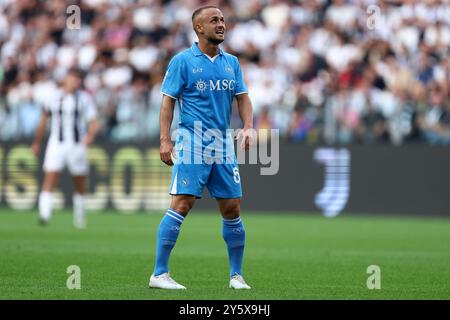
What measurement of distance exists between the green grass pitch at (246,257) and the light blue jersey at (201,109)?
996mm

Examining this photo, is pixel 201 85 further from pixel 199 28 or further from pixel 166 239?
pixel 166 239

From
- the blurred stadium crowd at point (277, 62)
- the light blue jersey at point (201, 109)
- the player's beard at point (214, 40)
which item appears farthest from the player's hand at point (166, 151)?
the blurred stadium crowd at point (277, 62)

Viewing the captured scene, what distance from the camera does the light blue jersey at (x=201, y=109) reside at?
1034 cm

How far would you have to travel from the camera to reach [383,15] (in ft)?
82.6

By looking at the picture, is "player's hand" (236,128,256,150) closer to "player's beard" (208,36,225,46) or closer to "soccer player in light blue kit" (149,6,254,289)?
"soccer player in light blue kit" (149,6,254,289)

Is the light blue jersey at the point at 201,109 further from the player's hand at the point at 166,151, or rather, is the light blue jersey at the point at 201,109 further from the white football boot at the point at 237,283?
the white football boot at the point at 237,283

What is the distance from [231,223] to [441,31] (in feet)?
49.8

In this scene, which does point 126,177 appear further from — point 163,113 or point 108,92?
point 163,113

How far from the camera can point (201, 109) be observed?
1043 centimetres

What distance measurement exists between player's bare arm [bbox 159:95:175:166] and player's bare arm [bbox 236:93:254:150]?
0.68 m

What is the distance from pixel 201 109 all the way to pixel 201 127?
170mm

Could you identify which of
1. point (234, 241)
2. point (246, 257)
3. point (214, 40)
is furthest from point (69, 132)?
point (214, 40)

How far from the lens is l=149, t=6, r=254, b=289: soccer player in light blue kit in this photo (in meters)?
10.3
